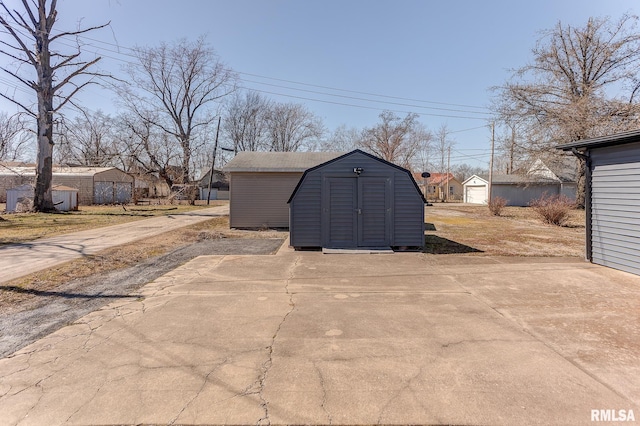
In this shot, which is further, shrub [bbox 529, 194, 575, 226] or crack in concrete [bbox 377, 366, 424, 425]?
shrub [bbox 529, 194, 575, 226]

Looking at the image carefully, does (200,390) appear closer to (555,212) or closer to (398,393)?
(398,393)

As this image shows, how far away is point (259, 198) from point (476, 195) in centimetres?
3395

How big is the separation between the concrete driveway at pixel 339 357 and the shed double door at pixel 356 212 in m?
3.67

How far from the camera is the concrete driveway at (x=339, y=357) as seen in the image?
2.38 m

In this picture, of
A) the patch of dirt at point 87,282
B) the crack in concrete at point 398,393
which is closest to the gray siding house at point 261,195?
the patch of dirt at point 87,282

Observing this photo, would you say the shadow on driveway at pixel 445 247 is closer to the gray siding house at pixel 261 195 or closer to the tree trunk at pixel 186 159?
the gray siding house at pixel 261 195

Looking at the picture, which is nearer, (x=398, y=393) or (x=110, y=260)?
(x=398, y=393)

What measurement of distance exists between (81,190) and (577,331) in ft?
117

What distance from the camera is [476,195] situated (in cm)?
3966

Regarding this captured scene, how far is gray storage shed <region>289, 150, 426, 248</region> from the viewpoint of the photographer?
366 inches

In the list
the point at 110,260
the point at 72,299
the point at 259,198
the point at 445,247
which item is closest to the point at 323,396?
the point at 72,299

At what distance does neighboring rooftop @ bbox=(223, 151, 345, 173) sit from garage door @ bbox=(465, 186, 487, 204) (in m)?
28.1

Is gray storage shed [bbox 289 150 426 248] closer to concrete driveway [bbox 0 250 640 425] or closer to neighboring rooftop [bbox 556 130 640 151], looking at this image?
concrete driveway [bbox 0 250 640 425]

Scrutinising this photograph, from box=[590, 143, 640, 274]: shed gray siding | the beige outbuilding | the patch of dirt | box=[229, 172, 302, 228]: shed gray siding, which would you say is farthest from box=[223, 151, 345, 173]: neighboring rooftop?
the beige outbuilding
